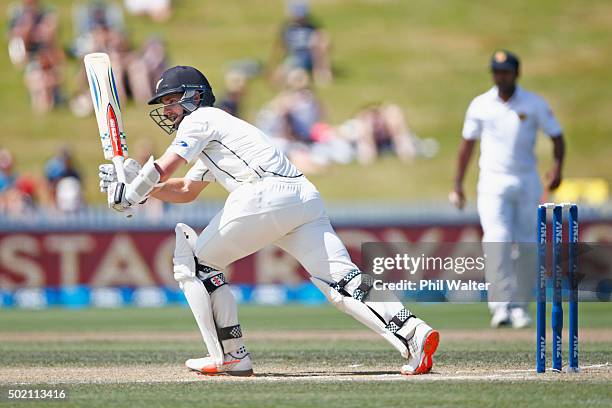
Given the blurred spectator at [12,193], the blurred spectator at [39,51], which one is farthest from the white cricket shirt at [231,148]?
the blurred spectator at [39,51]

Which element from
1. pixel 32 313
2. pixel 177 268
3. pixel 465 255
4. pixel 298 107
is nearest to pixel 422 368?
pixel 465 255

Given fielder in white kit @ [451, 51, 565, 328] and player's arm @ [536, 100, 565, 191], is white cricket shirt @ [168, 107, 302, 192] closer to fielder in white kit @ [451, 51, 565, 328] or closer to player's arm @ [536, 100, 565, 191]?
fielder in white kit @ [451, 51, 565, 328]

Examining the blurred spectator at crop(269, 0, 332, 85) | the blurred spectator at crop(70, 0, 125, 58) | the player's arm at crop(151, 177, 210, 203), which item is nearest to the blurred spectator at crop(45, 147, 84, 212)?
the blurred spectator at crop(70, 0, 125, 58)

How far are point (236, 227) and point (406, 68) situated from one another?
1811 cm

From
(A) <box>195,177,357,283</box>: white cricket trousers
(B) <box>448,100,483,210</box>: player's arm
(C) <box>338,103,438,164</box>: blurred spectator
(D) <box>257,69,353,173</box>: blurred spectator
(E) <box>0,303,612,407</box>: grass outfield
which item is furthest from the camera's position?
(C) <box>338,103,438,164</box>: blurred spectator

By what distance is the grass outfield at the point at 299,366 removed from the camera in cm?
546

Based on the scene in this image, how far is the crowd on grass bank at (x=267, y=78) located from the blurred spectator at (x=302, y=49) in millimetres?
18

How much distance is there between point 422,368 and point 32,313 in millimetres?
7868

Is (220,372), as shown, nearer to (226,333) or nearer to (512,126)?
(226,333)

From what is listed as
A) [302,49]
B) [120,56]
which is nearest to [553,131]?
[120,56]

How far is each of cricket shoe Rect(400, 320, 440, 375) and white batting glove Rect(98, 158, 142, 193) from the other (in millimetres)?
1696

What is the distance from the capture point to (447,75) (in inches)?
946

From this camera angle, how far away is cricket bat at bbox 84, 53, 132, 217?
666 centimetres

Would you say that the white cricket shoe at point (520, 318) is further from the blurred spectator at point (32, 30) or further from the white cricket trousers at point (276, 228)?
the blurred spectator at point (32, 30)
